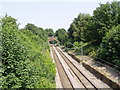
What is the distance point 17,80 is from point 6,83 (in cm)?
51

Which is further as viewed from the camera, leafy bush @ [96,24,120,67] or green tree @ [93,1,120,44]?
green tree @ [93,1,120,44]

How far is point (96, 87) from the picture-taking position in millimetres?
15492

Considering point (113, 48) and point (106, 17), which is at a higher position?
point (106, 17)

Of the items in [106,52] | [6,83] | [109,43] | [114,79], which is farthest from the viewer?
[106,52]

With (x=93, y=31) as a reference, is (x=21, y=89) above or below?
below

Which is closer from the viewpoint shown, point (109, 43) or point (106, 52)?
point (109, 43)

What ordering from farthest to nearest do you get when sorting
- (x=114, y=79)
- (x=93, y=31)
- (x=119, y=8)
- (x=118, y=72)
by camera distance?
1. (x=93, y=31)
2. (x=119, y=8)
3. (x=118, y=72)
4. (x=114, y=79)

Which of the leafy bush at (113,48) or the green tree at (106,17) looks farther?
the green tree at (106,17)

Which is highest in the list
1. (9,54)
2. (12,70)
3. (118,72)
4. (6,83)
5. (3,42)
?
(3,42)

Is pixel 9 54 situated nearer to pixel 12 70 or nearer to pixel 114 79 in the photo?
pixel 12 70

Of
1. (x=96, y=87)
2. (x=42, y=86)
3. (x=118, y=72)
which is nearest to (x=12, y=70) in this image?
(x=42, y=86)

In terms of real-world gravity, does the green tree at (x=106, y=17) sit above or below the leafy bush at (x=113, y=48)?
above

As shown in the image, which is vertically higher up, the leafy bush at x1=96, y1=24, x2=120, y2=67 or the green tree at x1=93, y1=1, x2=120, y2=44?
the green tree at x1=93, y1=1, x2=120, y2=44

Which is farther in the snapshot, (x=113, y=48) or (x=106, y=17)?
(x=106, y=17)
